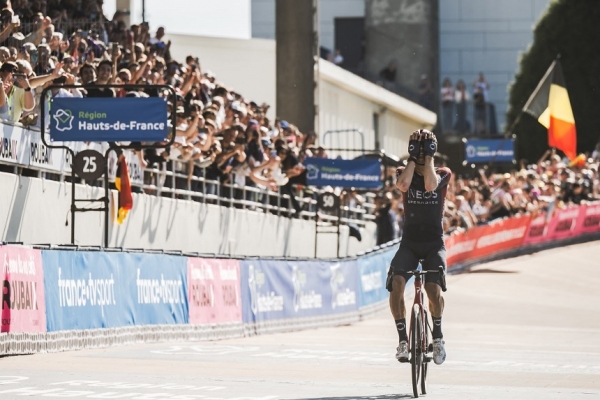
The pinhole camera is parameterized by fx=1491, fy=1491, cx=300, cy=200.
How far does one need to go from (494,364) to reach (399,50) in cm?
5008

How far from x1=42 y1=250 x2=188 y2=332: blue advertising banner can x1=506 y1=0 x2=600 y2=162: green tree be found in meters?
48.5

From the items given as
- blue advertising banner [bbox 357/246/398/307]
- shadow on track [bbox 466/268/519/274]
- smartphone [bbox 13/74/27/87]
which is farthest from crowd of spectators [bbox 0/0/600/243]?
shadow on track [bbox 466/268/519/274]

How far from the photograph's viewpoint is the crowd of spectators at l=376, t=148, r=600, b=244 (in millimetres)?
34531

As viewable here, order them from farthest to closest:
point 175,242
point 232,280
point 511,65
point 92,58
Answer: point 511,65 < point 175,242 < point 92,58 < point 232,280

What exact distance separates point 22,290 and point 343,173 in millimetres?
14042

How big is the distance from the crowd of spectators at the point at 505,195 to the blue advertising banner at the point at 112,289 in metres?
15.1

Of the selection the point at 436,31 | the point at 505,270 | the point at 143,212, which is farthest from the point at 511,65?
the point at 143,212

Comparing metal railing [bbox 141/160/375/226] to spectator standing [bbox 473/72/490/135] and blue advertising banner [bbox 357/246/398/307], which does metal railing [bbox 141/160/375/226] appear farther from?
spectator standing [bbox 473/72/490/135]

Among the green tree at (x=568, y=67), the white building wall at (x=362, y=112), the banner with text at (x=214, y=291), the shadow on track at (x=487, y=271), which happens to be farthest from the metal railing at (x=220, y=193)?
the green tree at (x=568, y=67)

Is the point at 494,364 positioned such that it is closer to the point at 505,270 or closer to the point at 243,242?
the point at 243,242

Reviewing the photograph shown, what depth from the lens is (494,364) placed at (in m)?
16.1

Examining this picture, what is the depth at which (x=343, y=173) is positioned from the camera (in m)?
28.3

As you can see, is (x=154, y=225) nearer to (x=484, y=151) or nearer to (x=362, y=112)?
(x=484, y=151)

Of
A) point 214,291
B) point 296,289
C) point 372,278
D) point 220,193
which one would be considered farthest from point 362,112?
point 214,291
